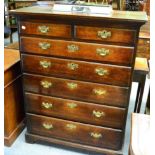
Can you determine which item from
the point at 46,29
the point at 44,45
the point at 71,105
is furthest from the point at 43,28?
the point at 71,105

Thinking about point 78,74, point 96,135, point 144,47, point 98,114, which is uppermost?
point 144,47

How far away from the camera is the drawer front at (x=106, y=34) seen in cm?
141

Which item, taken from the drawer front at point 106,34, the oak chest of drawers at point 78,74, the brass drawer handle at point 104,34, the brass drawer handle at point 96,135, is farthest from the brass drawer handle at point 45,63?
the brass drawer handle at point 96,135

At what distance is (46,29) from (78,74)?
40 centimetres

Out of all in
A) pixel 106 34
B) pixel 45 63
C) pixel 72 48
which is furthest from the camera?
pixel 45 63

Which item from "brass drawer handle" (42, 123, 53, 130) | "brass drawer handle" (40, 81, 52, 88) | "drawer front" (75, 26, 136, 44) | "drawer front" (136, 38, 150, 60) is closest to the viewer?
"drawer front" (75, 26, 136, 44)

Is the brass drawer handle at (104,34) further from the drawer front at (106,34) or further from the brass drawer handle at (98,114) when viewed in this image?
the brass drawer handle at (98,114)

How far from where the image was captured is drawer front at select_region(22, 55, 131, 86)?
5.01 ft

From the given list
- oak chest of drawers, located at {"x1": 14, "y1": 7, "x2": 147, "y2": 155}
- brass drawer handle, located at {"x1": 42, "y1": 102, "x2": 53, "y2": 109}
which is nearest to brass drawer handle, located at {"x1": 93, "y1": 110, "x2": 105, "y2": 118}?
oak chest of drawers, located at {"x1": 14, "y1": 7, "x2": 147, "y2": 155}

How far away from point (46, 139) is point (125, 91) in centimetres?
87

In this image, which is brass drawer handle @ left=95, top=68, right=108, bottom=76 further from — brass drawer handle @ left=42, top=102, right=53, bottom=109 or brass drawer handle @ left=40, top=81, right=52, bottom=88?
brass drawer handle @ left=42, top=102, right=53, bottom=109

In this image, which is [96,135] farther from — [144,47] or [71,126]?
[144,47]

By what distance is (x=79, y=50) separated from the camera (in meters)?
1.53

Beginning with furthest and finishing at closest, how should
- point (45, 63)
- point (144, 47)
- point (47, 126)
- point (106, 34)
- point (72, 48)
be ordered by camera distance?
point (144, 47) < point (47, 126) < point (45, 63) < point (72, 48) < point (106, 34)
